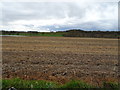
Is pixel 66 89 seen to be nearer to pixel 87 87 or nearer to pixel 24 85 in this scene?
pixel 87 87

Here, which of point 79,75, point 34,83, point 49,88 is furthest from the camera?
point 79,75

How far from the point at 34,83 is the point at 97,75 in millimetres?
3691

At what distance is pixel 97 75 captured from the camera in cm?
963

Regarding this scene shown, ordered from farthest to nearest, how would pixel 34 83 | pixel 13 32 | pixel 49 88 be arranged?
pixel 13 32 → pixel 34 83 → pixel 49 88

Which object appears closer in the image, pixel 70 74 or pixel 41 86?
pixel 41 86

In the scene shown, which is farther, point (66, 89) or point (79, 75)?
point (79, 75)

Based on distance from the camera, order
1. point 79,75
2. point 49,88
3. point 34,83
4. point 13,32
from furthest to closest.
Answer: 1. point 13,32
2. point 79,75
3. point 34,83
4. point 49,88

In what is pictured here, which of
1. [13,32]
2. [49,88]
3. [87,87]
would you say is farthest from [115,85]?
[13,32]

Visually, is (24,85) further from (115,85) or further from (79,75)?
(79,75)

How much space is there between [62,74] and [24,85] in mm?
3384

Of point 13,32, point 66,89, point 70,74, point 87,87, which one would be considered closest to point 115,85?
point 87,87

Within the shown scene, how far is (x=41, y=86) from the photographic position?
6637 millimetres

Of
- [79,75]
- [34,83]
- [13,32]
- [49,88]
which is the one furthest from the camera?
[13,32]

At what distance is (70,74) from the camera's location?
980cm
